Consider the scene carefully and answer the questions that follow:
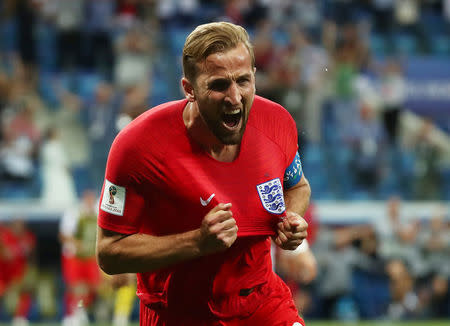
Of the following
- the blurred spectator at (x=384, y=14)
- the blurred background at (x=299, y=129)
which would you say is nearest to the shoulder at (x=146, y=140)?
the blurred background at (x=299, y=129)

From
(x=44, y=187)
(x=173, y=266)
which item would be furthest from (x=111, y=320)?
(x=173, y=266)

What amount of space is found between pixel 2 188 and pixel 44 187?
626 millimetres

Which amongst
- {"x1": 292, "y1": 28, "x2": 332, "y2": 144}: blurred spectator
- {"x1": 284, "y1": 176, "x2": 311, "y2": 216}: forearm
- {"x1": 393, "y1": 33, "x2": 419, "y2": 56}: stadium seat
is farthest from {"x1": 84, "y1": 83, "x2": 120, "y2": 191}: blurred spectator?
{"x1": 284, "y1": 176, "x2": 311, "y2": 216}: forearm

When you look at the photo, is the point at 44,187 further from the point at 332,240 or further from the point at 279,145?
the point at 279,145

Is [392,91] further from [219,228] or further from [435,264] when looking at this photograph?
[219,228]

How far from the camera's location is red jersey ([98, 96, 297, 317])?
353cm

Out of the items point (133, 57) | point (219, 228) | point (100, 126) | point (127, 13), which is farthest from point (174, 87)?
point (219, 228)

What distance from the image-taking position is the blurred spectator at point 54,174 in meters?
12.1

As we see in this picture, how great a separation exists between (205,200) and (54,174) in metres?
8.98

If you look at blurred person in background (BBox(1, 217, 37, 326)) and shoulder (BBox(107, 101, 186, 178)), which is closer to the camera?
shoulder (BBox(107, 101, 186, 178))

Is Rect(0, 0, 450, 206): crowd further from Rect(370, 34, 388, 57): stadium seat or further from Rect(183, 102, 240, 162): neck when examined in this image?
Rect(183, 102, 240, 162): neck

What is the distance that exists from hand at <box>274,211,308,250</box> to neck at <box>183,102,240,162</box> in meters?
0.37

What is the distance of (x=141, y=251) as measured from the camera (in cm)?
349

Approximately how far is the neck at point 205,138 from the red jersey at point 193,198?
3 centimetres
